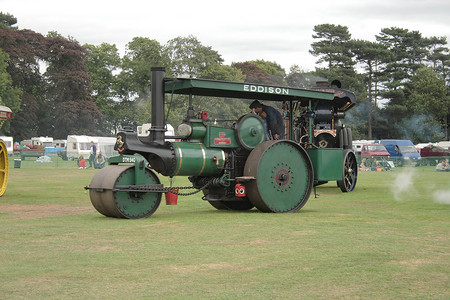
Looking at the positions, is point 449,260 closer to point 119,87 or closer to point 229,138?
point 229,138

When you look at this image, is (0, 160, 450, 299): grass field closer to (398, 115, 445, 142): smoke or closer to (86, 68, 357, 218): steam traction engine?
(86, 68, 357, 218): steam traction engine

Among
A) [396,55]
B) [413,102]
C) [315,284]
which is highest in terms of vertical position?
[396,55]

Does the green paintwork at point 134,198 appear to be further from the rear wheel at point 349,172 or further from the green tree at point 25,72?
the green tree at point 25,72

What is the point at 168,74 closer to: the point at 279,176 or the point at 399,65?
the point at 399,65

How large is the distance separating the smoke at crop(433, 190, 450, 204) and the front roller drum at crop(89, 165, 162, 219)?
7.27 m

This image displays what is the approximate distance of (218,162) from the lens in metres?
13.0

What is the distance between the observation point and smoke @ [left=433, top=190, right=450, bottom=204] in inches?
624

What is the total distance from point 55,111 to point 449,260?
71294 millimetres

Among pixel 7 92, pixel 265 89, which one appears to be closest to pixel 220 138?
pixel 265 89

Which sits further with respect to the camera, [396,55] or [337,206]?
[396,55]

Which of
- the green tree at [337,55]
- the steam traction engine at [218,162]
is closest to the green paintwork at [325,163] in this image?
the steam traction engine at [218,162]

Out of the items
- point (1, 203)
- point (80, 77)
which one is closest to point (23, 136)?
point (80, 77)

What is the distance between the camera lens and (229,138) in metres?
13.3

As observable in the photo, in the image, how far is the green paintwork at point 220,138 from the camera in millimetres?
12977
